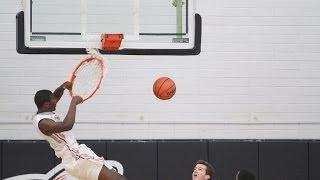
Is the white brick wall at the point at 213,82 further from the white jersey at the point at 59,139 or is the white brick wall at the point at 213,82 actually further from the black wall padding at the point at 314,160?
the white jersey at the point at 59,139

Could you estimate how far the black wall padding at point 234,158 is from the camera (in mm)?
7430

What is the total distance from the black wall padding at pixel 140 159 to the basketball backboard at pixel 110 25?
3.38ft

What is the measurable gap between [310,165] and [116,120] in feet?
6.99

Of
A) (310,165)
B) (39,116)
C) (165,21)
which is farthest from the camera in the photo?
(310,165)

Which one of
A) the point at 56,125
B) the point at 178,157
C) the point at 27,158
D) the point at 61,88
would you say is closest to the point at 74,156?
the point at 56,125

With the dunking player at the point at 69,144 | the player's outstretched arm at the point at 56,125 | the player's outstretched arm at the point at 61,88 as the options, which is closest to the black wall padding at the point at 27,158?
the player's outstretched arm at the point at 61,88

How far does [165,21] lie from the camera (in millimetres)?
7020

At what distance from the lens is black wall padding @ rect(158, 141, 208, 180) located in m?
7.36

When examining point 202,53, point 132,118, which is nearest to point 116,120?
point 132,118

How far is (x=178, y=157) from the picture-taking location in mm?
7387

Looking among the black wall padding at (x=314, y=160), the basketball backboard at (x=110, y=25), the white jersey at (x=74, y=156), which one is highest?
the basketball backboard at (x=110, y=25)

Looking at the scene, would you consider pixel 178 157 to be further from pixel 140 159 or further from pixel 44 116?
pixel 44 116

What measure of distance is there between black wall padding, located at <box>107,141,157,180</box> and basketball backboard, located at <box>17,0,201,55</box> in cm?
103

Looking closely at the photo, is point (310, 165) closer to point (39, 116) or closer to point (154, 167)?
point (154, 167)
